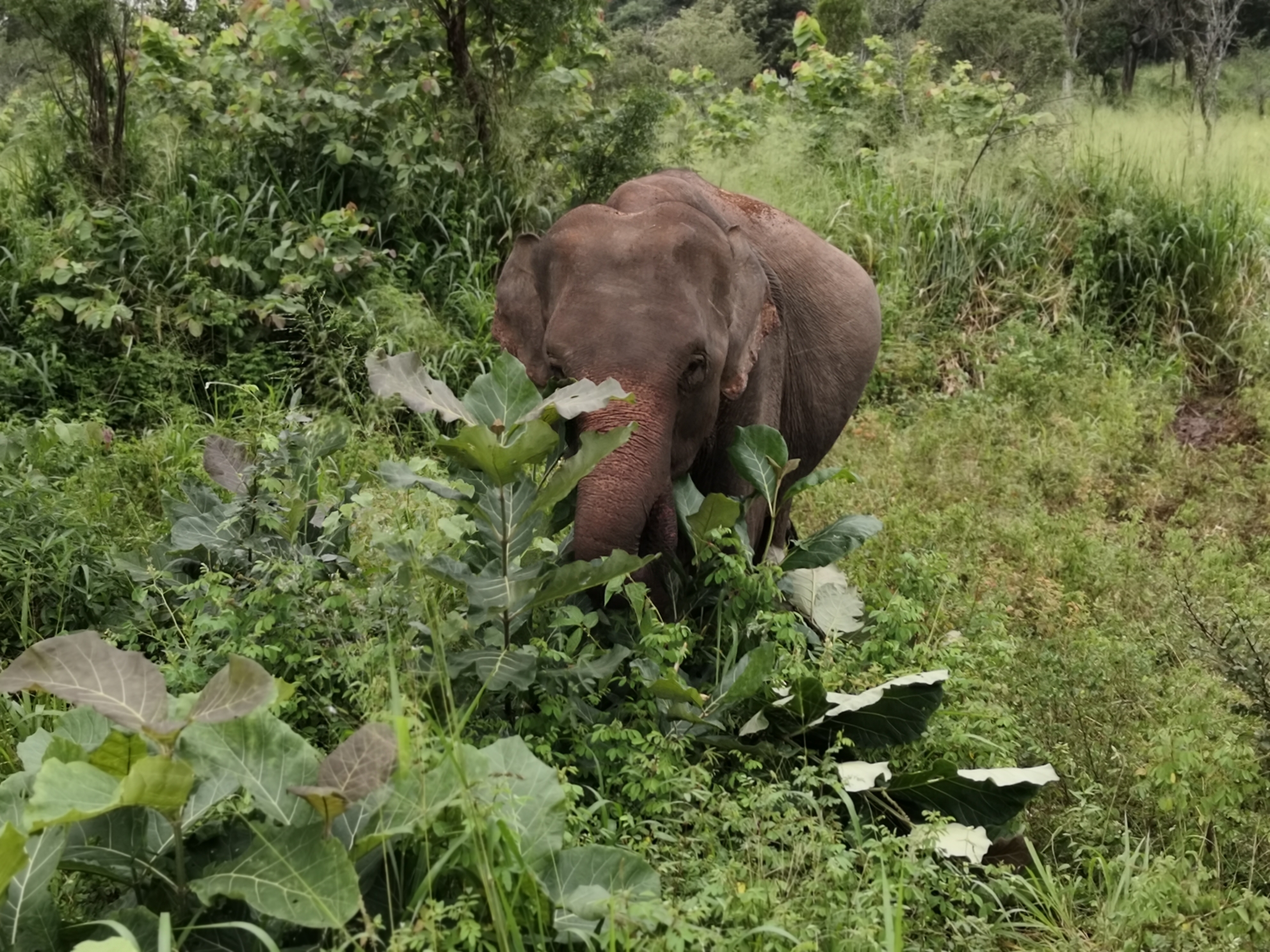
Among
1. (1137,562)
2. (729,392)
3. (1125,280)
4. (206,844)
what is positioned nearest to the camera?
(206,844)

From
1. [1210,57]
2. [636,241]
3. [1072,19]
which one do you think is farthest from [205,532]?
[1072,19]

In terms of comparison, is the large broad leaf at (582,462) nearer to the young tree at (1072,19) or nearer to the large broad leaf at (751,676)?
the large broad leaf at (751,676)

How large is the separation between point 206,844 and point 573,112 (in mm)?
5763

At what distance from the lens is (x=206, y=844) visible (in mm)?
2088

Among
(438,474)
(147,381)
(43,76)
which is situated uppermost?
(43,76)

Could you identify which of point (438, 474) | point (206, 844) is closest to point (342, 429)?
point (438, 474)

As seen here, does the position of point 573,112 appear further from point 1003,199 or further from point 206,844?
point 206,844

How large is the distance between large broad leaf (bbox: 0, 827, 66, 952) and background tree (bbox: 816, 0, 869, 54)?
1496cm

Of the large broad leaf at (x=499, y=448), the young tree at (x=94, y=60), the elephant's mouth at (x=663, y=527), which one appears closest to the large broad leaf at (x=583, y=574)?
the large broad leaf at (x=499, y=448)

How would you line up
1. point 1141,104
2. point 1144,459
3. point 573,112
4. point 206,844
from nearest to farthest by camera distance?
1. point 206,844
2. point 1144,459
3. point 573,112
4. point 1141,104

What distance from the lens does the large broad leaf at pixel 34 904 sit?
1.85 metres

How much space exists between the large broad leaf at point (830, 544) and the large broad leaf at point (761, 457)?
7.5 inches

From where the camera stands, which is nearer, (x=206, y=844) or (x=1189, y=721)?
(x=206, y=844)

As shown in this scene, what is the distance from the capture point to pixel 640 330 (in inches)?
126
